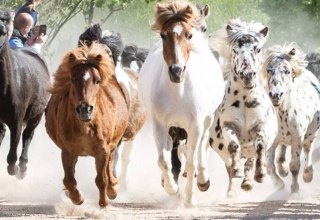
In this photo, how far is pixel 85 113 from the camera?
10812mm

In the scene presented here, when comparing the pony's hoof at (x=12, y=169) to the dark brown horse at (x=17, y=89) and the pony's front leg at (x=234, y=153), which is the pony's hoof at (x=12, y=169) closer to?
the dark brown horse at (x=17, y=89)

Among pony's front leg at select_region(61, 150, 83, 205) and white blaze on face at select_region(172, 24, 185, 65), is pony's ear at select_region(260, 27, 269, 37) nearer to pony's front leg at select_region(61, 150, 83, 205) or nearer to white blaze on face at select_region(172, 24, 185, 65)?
white blaze on face at select_region(172, 24, 185, 65)

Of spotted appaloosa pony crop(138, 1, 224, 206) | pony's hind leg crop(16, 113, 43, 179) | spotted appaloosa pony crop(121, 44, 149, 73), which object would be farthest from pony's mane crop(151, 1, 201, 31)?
spotted appaloosa pony crop(121, 44, 149, 73)

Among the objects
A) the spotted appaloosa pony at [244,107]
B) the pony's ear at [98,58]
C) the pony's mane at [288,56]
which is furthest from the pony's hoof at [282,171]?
the pony's ear at [98,58]

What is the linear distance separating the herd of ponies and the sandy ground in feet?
0.88

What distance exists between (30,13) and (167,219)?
5372 millimetres

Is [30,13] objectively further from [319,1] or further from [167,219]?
[319,1]

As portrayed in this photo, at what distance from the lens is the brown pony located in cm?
1095

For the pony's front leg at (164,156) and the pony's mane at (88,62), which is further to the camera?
the pony's front leg at (164,156)

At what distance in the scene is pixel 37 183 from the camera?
15820mm

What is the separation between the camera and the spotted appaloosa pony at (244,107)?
43.8 ft

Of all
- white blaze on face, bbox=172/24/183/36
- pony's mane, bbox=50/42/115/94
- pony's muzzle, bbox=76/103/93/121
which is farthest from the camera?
white blaze on face, bbox=172/24/183/36

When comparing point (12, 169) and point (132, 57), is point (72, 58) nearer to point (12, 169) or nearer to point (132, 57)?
point (12, 169)

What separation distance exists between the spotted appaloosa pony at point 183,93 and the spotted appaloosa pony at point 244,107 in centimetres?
68
